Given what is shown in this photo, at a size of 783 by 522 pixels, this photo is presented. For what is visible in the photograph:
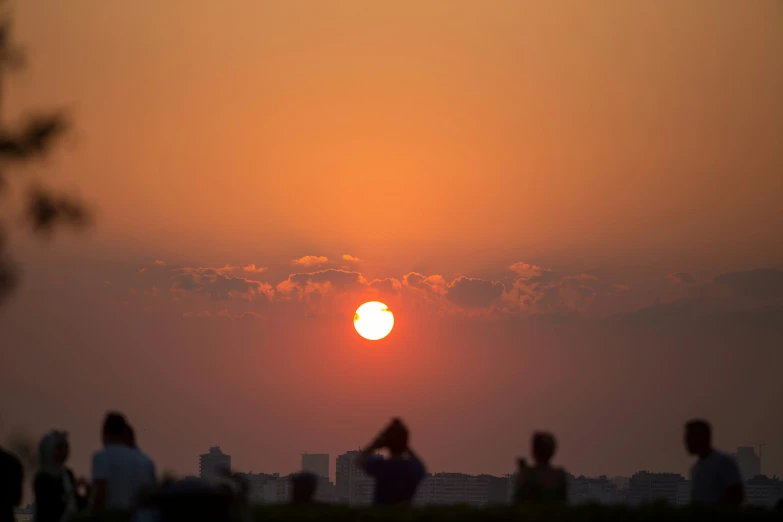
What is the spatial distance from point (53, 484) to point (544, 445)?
4.99m

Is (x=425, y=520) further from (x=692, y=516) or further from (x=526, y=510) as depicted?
(x=692, y=516)

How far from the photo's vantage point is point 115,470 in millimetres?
10727

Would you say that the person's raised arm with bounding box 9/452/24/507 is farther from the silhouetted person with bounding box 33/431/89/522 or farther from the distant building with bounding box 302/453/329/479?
the distant building with bounding box 302/453/329/479

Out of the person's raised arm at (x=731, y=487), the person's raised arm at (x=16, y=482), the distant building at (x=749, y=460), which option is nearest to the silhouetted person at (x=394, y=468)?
the person's raised arm at (x=731, y=487)

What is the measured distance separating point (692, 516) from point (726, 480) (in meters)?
0.64

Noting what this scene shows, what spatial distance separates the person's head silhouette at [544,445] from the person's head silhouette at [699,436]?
131 centimetres

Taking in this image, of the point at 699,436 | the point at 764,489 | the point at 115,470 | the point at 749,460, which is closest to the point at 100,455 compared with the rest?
the point at 115,470

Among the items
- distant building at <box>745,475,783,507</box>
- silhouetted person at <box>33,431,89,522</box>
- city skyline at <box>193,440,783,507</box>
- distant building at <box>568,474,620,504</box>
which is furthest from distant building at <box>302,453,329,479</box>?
silhouetted person at <box>33,431,89,522</box>

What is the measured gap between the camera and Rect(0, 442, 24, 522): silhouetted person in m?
11.2

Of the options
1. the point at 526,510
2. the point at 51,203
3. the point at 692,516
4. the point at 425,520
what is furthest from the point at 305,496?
the point at 51,203

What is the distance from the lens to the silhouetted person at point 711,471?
10828 millimetres

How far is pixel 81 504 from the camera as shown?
470 inches

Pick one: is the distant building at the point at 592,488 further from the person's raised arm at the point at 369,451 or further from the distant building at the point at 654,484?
the person's raised arm at the point at 369,451

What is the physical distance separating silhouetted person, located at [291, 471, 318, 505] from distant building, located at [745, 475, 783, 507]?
136m
